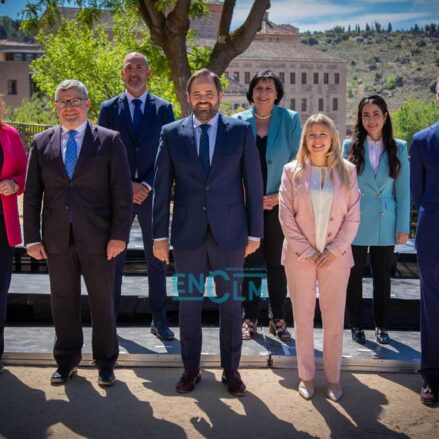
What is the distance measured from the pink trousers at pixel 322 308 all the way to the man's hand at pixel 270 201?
3.05ft

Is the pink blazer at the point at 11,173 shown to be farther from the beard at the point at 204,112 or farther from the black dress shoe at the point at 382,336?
the black dress shoe at the point at 382,336

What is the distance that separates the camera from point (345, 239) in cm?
456

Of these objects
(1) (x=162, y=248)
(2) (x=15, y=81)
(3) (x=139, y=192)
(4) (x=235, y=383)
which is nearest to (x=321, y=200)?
(1) (x=162, y=248)

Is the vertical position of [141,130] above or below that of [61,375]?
above

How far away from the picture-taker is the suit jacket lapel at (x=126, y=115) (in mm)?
5602


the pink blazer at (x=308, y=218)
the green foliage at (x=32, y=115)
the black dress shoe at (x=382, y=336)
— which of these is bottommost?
the black dress shoe at (x=382, y=336)

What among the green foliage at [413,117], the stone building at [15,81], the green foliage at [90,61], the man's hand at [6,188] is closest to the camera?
the man's hand at [6,188]

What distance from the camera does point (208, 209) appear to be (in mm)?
4613

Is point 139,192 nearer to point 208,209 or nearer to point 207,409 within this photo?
point 208,209

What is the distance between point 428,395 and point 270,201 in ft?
6.04

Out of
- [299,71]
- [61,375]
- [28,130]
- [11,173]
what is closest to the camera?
[61,375]

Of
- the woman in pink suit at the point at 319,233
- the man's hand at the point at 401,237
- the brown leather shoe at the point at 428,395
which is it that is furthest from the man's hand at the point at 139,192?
the brown leather shoe at the point at 428,395

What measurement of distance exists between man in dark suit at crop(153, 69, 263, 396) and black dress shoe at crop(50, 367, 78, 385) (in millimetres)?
788

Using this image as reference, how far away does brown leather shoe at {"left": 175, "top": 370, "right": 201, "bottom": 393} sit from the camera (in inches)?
186
